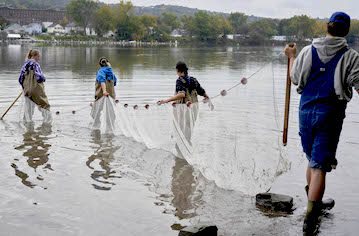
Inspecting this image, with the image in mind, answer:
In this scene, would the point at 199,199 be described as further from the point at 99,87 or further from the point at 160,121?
the point at 99,87

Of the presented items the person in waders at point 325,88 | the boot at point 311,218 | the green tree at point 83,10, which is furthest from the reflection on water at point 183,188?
the green tree at point 83,10

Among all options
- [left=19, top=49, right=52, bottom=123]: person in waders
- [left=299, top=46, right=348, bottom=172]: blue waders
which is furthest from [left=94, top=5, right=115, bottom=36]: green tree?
[left=299, top=46, right=348, bottom=172]: blue waders

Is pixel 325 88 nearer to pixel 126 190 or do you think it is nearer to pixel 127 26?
pixel 126 190

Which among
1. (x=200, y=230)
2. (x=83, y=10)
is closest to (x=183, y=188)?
(x=200, y=230)

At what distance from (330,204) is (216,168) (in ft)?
5.41

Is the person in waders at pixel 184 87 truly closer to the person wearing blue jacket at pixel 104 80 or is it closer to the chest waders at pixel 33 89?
the person wearing blue jacket at pixel 104 80

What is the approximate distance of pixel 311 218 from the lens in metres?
4.40

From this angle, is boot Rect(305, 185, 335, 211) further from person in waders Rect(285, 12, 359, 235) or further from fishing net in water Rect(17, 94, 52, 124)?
fishing net in water Rect(17, 94, 52, 124)

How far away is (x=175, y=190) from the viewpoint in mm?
5840

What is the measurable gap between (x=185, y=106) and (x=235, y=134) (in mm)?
1207

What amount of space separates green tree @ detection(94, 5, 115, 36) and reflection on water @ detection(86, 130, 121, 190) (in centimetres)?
18695

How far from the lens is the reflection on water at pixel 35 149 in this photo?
6412mm

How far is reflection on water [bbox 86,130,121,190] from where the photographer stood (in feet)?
→ 20.1

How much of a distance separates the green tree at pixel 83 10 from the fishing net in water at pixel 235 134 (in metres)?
198
